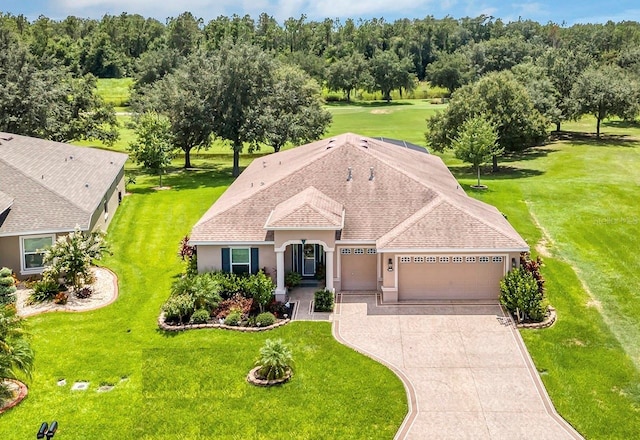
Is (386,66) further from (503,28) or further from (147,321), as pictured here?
(147,321)

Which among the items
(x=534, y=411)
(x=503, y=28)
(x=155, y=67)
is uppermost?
(x=503, y=28)

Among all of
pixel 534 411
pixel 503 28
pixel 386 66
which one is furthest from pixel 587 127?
pixel 503 28

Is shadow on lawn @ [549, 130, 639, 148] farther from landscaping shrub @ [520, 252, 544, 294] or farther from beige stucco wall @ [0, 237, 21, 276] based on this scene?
beige stucco wall @ [0, 237, 21, 276]

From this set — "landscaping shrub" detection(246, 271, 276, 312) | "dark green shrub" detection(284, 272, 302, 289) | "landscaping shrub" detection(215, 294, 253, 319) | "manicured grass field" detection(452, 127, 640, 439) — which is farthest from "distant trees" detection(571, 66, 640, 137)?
"landscaping shrub" detection(215, 294, 253, 319)

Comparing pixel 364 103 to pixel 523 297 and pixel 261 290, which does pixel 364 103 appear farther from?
pixel 523 297

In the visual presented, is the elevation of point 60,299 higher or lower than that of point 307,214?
lower

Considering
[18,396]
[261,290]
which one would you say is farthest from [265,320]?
[18,396]
